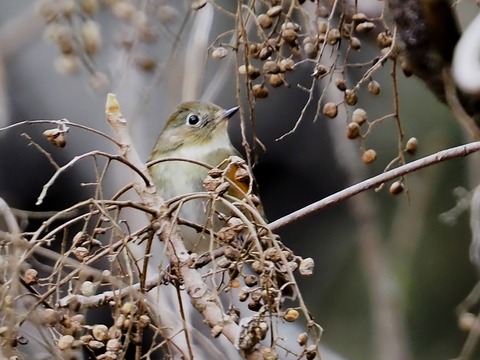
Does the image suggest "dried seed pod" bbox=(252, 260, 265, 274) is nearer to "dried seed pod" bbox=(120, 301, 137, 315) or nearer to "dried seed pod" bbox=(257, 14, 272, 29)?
"dried seed pod" bbox=(120, 301, 137, 315)

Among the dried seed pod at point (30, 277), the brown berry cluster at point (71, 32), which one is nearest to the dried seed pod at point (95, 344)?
the dried seed pod at point (30, 277)

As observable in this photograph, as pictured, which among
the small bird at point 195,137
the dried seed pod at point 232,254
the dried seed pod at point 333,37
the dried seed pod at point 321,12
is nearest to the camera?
the dried seed pod at point 232,254

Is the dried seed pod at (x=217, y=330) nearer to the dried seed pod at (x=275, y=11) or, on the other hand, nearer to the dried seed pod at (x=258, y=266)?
the dried seed pod at (x=258, y=266)

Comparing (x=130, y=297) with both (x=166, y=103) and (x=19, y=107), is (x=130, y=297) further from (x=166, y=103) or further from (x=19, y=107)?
(x=19, y=107)

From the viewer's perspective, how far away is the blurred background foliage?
20.1ft

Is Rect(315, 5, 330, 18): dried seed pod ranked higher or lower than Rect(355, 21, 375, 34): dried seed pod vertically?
higher

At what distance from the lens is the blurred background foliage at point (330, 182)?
6.13 m

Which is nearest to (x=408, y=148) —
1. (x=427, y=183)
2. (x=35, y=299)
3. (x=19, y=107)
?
(x=35, y=299)

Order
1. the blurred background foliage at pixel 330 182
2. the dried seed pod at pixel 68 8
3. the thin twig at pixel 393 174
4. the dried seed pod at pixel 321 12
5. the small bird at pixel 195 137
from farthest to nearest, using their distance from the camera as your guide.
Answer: the blurred background foliage at pixel 330 182, the small bird at pixel 195 137, the dried seed pod at pixel 68 8, the dried seed pod at pixel 321 12, the thin twig at pixel 393 174

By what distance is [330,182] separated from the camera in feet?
22.1

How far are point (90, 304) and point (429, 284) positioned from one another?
4.91 metres

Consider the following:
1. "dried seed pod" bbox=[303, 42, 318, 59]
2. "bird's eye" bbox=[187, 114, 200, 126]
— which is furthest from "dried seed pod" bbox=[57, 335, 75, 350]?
"bird's eye" bbox=[187, 114, 200, 126]

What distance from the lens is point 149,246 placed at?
6.56 ft

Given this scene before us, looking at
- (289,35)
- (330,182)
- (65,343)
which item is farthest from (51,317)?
(330,182)
